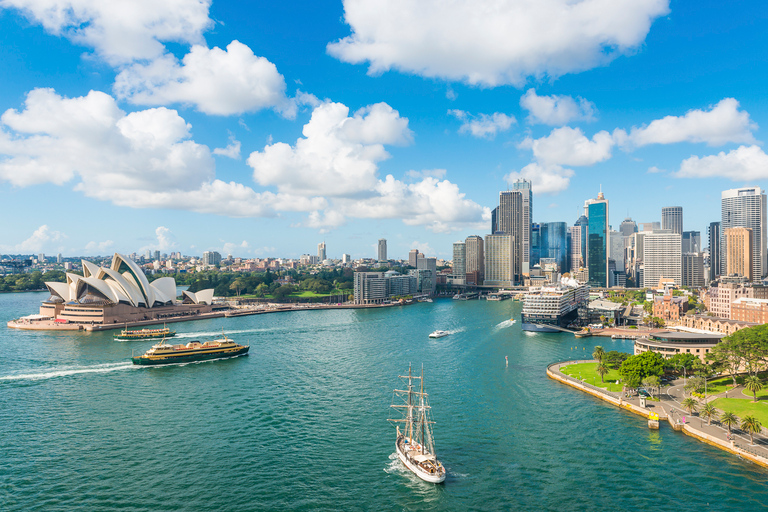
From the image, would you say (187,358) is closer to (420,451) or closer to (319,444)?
(319,444)

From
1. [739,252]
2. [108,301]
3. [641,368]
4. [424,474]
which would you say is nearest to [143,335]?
[108,301]

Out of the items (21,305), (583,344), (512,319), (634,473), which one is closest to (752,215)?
(512,319)

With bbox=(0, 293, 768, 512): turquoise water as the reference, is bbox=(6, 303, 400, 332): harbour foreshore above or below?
above

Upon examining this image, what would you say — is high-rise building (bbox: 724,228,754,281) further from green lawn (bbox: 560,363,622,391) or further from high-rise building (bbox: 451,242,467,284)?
green lawn (bbox: 560,363,622,391)

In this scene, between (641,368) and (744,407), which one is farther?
(641,368)

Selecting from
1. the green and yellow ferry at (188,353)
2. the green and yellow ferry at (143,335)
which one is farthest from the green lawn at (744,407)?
the green and yellow ferry at (143,335)

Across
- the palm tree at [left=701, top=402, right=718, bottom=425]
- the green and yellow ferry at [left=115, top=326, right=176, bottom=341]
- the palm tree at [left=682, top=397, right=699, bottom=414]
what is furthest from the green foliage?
the green and yellow ferry at [left=115, top=326, right=176, bottom=341]

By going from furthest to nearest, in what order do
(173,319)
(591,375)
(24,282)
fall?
(24,282), (173,319), (591,375)

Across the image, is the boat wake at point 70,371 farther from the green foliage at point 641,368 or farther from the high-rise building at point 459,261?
the high-rise building at point 459,261
